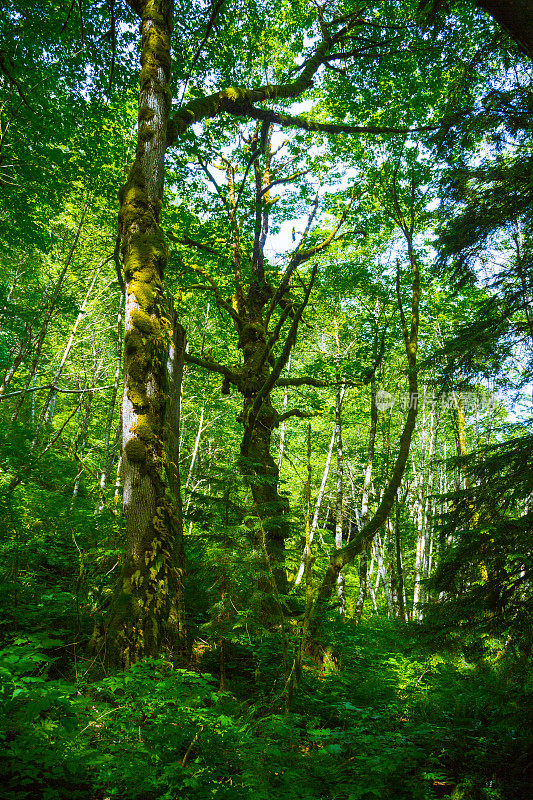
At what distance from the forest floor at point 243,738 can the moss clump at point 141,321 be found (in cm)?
259

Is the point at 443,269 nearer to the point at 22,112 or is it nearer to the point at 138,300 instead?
the point at 138,300

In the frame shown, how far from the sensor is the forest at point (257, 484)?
91.4 inches

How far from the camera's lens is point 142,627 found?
3.16 m

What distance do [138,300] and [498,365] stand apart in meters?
4.45

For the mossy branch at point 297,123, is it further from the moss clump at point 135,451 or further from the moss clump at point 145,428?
the moss clump at point 135,451

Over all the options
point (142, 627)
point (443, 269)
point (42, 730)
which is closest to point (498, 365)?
point (443, 269)

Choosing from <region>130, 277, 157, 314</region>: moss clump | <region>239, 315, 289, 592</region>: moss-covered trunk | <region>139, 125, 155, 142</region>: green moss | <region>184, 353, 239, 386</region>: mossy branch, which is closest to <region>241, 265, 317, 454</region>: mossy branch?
<region>239, 315, 289, 592</region>: moss-covered trunk

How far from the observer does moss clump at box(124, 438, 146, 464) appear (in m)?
3.53

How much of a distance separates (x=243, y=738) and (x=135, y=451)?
88.4 inches

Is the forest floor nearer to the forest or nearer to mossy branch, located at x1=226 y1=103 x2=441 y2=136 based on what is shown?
the forest

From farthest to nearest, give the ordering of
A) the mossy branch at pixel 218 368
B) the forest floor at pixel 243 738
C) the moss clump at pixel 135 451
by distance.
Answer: the mossy branch at pixel 218 368 → the moss clump at pixel 135 451 → the forest floor at pixel 243 738

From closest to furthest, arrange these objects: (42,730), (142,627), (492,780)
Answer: (42,730) < (492,780) < (142,627)

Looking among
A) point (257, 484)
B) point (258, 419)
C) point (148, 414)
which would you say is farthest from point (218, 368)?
point (148, 414)

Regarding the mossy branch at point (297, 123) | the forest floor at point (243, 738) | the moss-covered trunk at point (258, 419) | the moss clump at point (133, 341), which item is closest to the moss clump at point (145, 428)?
the moss clump at point (133, 341)
